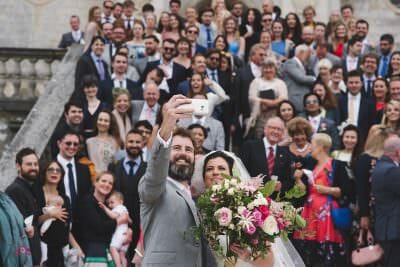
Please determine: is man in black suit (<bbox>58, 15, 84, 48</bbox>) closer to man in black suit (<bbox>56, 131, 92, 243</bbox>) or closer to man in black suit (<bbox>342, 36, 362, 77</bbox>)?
man in black suit (<bbox>342, 36, 362, 77</bbox>)

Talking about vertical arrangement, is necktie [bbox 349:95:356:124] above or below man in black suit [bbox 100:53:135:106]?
below

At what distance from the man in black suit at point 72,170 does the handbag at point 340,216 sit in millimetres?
2853

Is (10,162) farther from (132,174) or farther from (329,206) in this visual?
(329,206)

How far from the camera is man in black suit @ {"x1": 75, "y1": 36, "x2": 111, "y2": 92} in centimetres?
1700

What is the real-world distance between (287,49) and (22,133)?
4.73 meters

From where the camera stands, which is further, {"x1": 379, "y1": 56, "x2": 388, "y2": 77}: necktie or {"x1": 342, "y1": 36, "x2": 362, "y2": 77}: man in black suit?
{"x1": 342, "y1": 36, "x2": 362, "y2": 77}: man in black suit

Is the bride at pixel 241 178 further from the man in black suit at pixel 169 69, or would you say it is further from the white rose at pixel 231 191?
the man in black suit at pixel 169 69

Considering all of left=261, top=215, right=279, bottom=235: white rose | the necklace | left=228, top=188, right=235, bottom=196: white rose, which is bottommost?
the necklace

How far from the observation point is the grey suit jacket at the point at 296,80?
1638 centimetres

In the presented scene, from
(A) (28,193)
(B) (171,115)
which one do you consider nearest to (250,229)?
(B) (171,115)

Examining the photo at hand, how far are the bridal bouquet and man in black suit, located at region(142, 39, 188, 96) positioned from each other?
7667 millimetres

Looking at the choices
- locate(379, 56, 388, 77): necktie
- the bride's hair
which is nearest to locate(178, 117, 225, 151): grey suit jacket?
locate(379, 56, 388, 77): necktie

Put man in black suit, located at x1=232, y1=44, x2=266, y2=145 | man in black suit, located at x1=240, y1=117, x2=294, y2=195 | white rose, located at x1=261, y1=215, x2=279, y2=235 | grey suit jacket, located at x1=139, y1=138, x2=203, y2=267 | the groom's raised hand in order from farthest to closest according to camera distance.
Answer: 1. man in black suit, located at x1=232, y1=44, x2=266, y2=145
2. man in black suit, located at x1=240, y1=117, x2=294, y2=195
3. white rose, located at x1=261, y1=215, x2=279, y2=235
4. grey suit jacket, located at x1=139, y1=138, x2=203, y2=267
5. the groom's raised hand

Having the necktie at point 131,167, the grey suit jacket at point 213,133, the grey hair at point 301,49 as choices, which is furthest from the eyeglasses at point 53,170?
the grey hair at point 301,49
